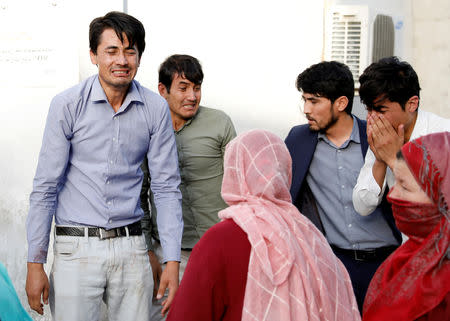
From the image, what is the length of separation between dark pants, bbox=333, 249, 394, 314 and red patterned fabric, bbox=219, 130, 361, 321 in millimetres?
1046

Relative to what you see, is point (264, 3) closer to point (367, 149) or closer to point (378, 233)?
point (367, 149)

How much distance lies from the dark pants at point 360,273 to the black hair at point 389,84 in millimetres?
798

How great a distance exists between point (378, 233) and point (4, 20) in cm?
283

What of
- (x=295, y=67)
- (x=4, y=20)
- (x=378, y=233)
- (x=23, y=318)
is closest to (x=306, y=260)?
(x=23, y=318)

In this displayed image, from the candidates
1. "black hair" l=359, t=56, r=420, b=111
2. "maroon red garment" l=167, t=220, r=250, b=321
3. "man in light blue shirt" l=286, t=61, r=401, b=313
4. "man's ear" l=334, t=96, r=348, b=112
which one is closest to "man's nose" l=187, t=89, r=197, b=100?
"man in light blue shirt" l=286, t=61, r=401, b=313

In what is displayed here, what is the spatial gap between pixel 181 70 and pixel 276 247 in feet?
6.71

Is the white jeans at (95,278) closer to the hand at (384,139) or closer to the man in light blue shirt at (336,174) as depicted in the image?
the man in light blue shirt at (336,174)

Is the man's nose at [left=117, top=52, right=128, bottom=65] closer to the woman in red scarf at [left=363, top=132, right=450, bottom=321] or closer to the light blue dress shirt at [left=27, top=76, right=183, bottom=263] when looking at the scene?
the light blue dress shirt at [left=27, top=76, right=183, bottom=263]

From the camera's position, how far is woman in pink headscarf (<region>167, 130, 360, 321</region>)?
2455 mm

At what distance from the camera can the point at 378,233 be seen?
3.77m

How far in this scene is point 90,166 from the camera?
3.35 m

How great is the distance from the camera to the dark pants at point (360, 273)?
147 inches

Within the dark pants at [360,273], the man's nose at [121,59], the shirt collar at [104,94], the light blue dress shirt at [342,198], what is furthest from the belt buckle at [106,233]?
the dark pants at [360,273]

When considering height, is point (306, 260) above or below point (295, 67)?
below
